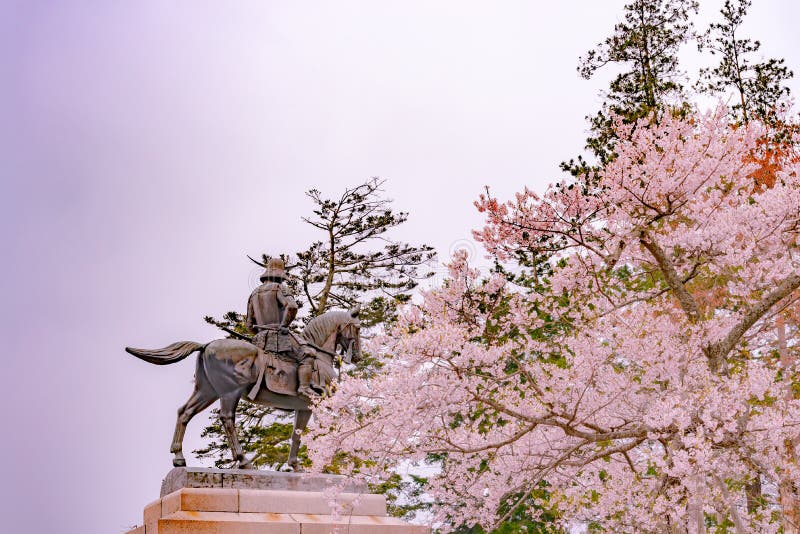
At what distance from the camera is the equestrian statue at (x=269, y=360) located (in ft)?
32.5

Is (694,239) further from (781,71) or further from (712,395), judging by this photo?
(781,71)

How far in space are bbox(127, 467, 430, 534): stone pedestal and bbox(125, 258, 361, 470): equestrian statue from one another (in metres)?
0.67

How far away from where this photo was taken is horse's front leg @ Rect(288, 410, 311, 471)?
1050 cm

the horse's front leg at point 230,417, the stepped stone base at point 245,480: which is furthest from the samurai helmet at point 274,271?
the stepped stone base at point 245,480

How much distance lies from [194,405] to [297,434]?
4.41 feet

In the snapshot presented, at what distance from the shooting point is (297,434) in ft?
34.3

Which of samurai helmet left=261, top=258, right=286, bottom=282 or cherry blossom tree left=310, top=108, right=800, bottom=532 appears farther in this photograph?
samurai helmet left=261, top=258, right=286, bottom=282

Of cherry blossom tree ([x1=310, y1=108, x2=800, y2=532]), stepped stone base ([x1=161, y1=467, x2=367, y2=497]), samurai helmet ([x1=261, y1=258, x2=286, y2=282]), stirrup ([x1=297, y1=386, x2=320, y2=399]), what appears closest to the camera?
cherry blossom tree ([x1=310, y1=108, x2=800, y2=532])

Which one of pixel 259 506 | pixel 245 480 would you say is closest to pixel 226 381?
pixel 245 480

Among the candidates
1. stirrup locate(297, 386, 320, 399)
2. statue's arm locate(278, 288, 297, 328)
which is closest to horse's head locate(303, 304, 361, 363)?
statue's arm locate(278, 288, 297, 328)

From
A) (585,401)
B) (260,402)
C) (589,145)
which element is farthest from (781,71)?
(260,402)

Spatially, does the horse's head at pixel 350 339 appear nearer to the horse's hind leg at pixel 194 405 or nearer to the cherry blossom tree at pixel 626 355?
the cherry blossom tree at pixel 626 355

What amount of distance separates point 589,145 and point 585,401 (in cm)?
680

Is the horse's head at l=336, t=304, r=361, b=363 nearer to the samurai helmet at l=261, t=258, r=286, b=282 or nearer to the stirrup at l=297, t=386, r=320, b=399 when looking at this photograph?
the stirrup at l=297, t=386, r=320, b=399
